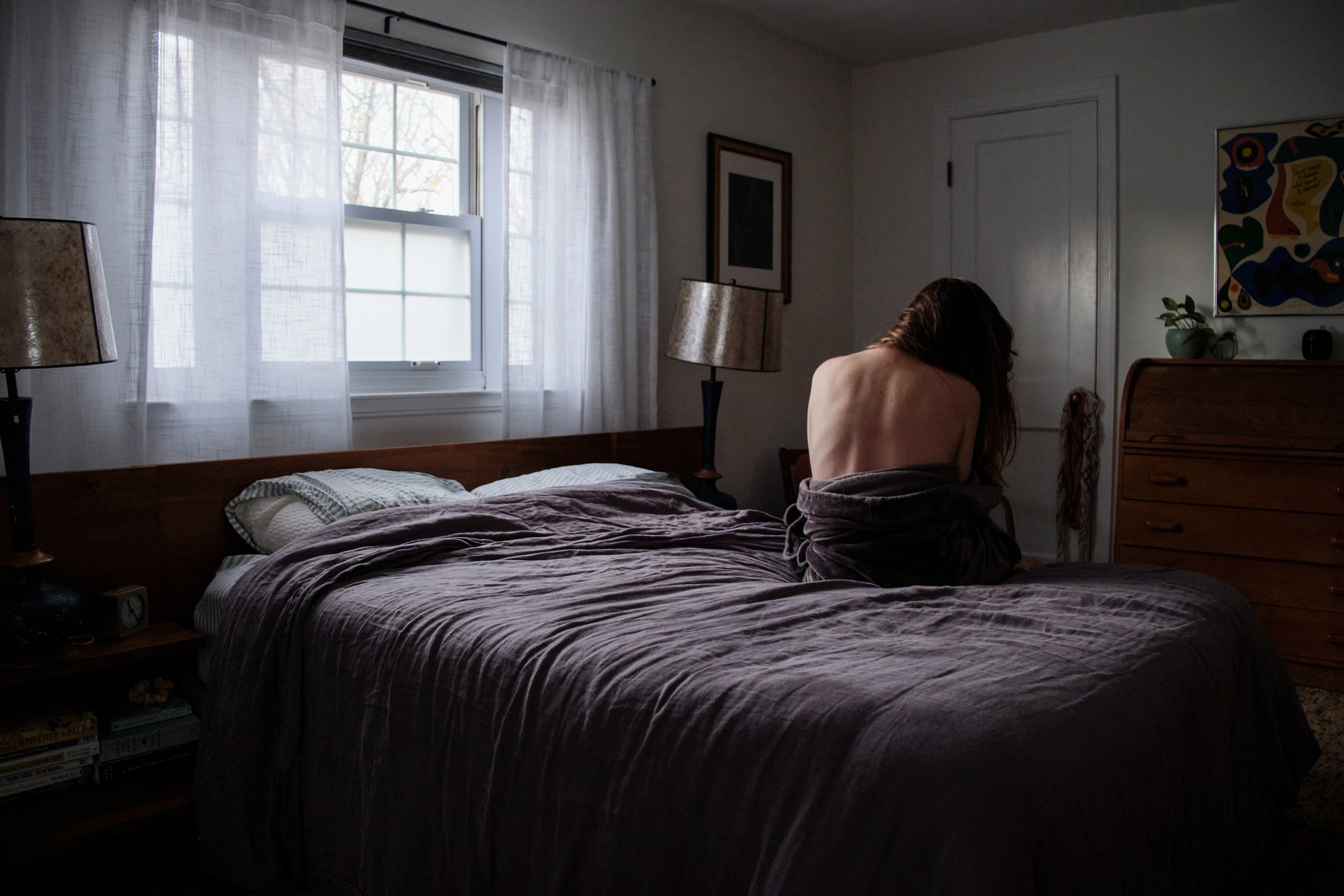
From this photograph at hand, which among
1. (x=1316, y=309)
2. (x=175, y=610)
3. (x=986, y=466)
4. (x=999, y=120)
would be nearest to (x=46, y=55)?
(x=175, y=610)

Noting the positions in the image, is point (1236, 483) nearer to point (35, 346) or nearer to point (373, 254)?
point (373, 254)

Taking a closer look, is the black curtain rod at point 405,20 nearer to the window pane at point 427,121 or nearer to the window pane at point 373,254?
the window pane at point 427,121

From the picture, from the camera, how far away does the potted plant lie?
3.92 m

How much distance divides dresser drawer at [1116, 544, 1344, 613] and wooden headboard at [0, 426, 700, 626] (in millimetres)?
2767

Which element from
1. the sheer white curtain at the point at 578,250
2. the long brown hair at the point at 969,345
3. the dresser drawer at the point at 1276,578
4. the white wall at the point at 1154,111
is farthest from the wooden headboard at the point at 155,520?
the white wall at the point at 1154,111

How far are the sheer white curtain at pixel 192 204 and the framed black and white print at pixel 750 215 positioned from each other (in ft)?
5.81

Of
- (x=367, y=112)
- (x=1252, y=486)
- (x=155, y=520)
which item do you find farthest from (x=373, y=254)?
(x=1252, y=486)

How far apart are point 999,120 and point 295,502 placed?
3.64 metres

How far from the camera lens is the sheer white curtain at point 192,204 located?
2275mm

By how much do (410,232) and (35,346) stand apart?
4.72 ft

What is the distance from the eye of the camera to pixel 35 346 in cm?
187

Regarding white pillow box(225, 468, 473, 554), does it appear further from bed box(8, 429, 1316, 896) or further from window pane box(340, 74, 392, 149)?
window pane box(340, 74, 392, 149)


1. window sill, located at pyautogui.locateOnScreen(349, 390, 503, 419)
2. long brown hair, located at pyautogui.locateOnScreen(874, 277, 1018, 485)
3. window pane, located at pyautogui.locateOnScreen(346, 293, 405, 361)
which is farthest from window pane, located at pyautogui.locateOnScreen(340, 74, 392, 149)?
long brown hair, located at pyautogui.locateOnScreen(874, 277, 1018, 485)

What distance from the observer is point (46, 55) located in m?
2.25
